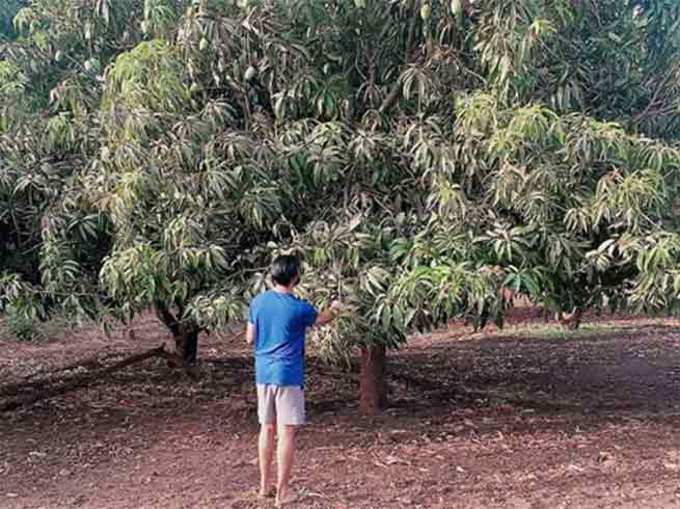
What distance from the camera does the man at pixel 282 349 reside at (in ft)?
12.6

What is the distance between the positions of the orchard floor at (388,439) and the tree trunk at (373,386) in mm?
142

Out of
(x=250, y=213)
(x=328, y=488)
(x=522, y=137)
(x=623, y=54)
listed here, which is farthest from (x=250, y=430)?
(x=623, y=54)

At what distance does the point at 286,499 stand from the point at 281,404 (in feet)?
1.86

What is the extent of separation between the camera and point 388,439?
214 inches

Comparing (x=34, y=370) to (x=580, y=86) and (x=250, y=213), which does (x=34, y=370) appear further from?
(x=580, y=86)

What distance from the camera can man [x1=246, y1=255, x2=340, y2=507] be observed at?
12.6ft

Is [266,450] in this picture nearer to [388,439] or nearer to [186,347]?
[388,439]

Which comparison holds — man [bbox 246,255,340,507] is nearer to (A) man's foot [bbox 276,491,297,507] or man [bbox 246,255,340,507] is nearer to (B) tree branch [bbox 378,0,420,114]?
(A) man's foot [bbox 276,491,297,507]

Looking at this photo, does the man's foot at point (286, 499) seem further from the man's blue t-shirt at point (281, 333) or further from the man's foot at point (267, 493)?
the man's blue t-shirt at point (281, 333)

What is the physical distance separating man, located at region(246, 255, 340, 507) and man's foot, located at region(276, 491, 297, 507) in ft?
0.03

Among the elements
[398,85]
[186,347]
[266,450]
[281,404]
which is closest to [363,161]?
[398,85]

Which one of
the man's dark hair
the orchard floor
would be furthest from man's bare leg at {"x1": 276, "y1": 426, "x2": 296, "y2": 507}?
the man's dark hair

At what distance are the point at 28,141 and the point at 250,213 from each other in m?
1.72

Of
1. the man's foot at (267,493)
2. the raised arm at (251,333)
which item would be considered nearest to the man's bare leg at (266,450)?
the man's foot at (267,493)
